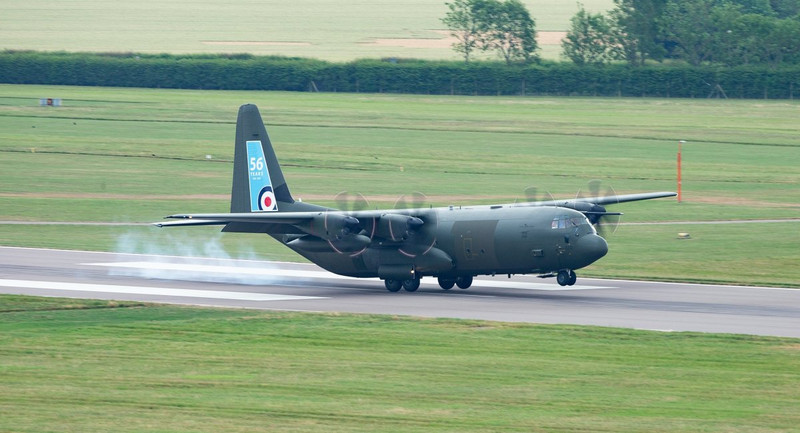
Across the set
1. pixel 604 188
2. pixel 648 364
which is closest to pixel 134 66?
pixel 604 188

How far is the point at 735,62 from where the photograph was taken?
140 metres

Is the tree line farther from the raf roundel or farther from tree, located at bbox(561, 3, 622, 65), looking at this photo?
the raf roundel

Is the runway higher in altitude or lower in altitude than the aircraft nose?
lower

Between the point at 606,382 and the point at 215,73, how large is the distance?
113476 mm

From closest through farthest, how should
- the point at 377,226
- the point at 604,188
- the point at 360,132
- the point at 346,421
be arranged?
the point at 346,421 → the point at 377,226 → the point at 604,188 → the point at 360,132

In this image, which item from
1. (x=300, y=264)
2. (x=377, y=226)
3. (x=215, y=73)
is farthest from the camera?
(x=215, y=73)

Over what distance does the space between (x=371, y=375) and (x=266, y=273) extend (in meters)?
19.9

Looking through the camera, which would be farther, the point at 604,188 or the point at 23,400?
the point at 604,188

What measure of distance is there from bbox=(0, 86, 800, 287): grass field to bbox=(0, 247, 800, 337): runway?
3523 millimetres

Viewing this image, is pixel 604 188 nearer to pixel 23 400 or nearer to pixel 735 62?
pixel 23 400

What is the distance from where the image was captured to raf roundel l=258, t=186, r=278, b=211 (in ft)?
140

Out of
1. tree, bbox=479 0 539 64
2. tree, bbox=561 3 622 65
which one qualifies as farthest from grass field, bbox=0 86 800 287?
tree, bbox=479 0 539 64

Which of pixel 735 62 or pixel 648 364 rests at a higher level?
pixel 735 62

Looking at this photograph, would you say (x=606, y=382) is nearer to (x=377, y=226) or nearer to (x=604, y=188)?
(x=377, y=226)
